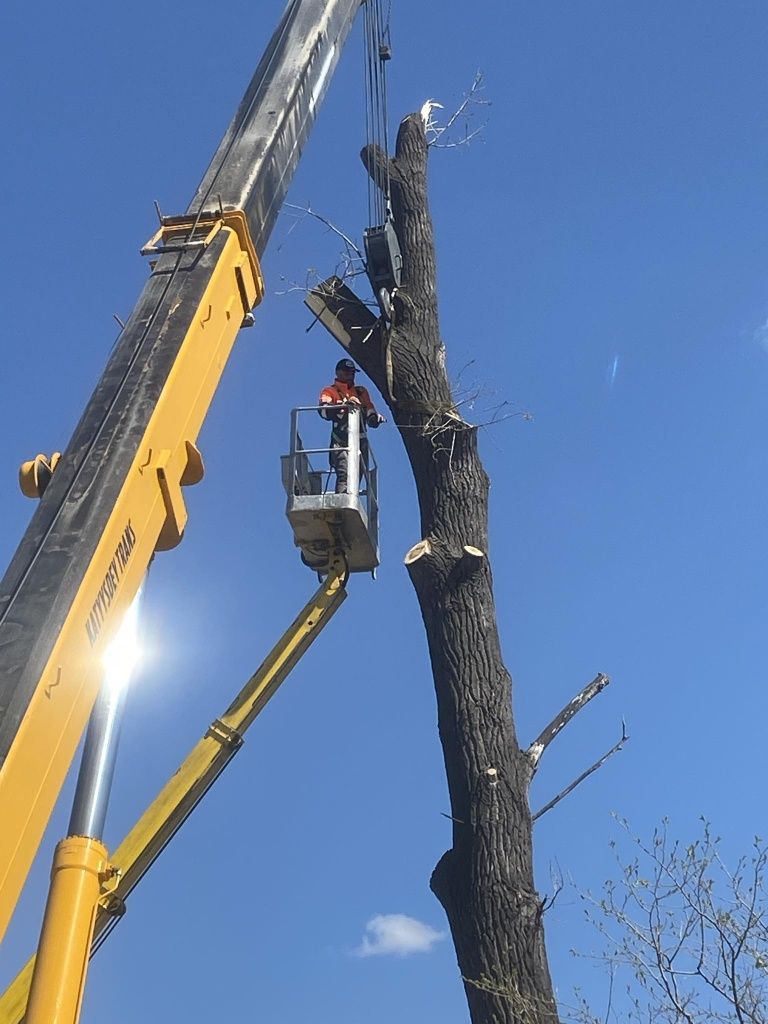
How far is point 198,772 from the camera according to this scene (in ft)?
22.1

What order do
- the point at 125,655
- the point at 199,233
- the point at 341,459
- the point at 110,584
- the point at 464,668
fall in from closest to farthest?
the point at 110,584, the point at 199,233, the point at 125,655, the point at 464,668, the point at 341,459

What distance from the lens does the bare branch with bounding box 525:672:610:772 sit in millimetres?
6320

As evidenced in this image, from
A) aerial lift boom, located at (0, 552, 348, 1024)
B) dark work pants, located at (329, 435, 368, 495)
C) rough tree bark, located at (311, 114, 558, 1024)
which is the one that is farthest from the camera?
dark work pants, located at (329, 435, 368, 495)

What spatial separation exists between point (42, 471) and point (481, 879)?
306 centimetres

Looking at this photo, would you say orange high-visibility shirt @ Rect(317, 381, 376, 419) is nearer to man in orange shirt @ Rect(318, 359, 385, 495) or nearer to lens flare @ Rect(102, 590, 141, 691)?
man in orange shirt @ Rect(318, 359, 385, 495)

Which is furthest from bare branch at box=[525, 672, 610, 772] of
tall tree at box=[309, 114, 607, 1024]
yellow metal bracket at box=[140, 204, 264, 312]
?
yellow metal bracket at box=[140, 204, 264, 312]

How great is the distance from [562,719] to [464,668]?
2.25 feet

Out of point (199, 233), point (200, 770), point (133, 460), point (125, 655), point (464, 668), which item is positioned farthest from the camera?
point (200, 770)

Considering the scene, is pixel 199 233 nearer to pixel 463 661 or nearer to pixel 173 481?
pixel 173 481

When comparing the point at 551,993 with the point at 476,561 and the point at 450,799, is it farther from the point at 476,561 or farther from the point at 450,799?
the point at 476,561

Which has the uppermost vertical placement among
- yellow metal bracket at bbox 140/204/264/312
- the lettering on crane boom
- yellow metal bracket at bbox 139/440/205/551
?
yellow metal bracket at bbox 140/204/264/312

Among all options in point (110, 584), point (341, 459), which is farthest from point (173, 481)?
point (341, 459)

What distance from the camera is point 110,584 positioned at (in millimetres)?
3895

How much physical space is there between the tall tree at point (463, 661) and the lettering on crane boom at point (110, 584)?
2739mm
